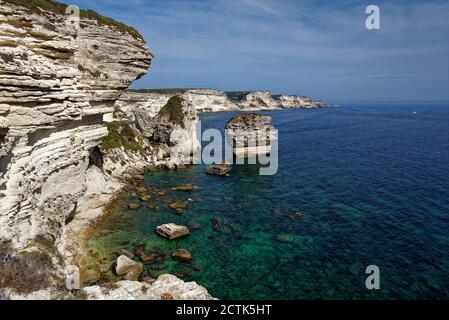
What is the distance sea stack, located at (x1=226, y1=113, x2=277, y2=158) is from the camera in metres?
70.1

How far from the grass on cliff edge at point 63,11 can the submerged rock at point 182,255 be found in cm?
2277

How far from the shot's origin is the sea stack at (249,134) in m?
70.1

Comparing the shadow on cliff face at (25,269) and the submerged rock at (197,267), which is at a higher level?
the shadow on cliff face at (25,269)

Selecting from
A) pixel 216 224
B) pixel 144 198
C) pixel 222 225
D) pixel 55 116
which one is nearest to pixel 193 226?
pixel 216 224

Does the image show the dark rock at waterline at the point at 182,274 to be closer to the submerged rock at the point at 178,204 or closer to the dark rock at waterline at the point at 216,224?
the dark rock at waterline at the point at 216,224

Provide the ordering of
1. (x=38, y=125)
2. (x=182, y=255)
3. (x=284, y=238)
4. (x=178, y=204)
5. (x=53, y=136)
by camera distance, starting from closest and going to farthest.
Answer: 1. (x=38, y=125)
2. (x=53, y=136)
3. (x=182, y=255)
4. (x=284, y=238)
5. (x=178, y=204)

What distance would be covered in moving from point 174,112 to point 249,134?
18.8 meters

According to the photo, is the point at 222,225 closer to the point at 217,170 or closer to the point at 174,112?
the point at 217,170

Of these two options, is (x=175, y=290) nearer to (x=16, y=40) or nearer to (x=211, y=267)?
(x=211, y=267)

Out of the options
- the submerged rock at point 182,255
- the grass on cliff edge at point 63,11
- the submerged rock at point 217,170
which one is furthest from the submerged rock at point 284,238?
the grass on cliff edge at point 63,11

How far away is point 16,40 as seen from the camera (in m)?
19.0

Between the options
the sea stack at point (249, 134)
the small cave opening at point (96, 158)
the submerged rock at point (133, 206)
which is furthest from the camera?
the sea stack at point (249, 134)

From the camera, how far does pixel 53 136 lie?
22703 millimetres

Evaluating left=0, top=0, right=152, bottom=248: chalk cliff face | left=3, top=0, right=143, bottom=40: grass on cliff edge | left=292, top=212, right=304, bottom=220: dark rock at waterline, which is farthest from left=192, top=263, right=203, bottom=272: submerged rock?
left=3, top=0, right=143, bottom=40: grass on cliff edge
